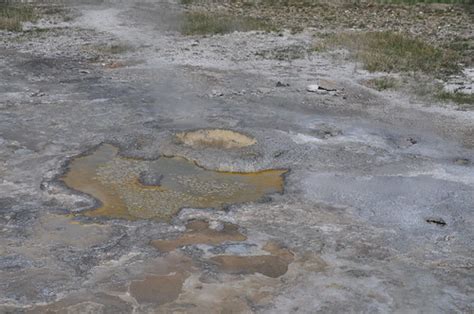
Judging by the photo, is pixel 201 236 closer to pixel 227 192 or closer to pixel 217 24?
pixel 227 192

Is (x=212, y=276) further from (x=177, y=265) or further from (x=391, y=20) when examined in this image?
(x=391, y=20)

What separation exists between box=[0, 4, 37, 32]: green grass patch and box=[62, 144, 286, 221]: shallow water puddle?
7.72 m

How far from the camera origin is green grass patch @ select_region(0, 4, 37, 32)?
1343cm

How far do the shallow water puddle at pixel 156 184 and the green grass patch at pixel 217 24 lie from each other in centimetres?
713

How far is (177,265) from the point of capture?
478 cm

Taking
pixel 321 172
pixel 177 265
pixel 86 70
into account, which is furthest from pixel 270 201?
pixel 86 70

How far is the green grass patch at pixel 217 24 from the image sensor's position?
13.5 m

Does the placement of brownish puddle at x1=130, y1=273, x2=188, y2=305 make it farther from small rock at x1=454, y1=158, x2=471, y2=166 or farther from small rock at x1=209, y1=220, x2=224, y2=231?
small rock at x1=454, y1=158, x2=471, y2=166

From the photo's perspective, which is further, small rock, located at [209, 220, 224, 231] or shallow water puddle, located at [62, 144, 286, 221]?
shallow water puddle, located at [62, 144, 286, 221]

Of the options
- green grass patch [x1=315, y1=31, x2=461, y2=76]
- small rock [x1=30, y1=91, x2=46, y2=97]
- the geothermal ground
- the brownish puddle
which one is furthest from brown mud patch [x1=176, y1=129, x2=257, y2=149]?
green grass patch [x1=315, y1=31, x2=461, y2=76]

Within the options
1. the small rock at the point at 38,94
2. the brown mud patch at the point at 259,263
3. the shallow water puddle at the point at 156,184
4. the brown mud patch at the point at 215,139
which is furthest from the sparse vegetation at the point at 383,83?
the brown mud patch at the point at 259,263

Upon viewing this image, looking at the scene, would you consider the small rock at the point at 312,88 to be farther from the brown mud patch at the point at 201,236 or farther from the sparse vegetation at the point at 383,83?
the brown mud patch at the point at 201,236

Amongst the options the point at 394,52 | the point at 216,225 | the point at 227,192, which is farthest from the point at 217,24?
Answer: the point at 216,225

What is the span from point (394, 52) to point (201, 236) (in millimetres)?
7535
